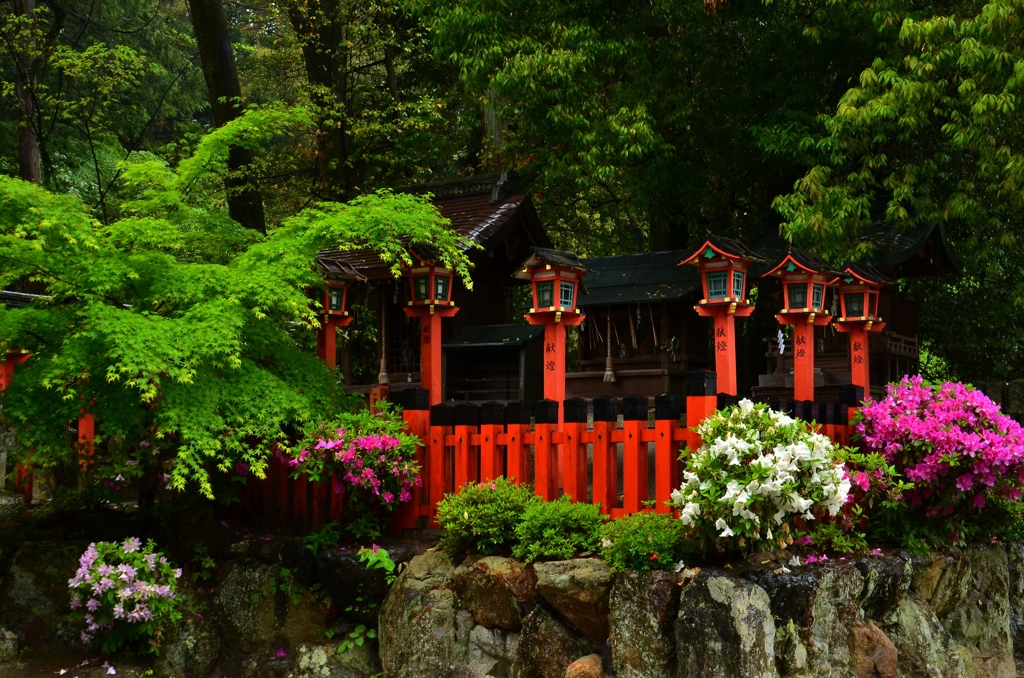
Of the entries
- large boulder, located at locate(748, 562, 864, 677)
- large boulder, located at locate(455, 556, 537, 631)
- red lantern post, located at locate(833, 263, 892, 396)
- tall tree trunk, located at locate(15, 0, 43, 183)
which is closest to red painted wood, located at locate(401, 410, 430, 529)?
large boulder, located at locate(455, 556, 537, 631)

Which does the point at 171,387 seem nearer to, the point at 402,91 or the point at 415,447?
the point at 415,447

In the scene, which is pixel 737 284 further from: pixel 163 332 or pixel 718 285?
pixel 163 332

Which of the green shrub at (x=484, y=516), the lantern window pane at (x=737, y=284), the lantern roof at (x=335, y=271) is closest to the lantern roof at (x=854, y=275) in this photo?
the lantern window pane at (x=737, y=284)

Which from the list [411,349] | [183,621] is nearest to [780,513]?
[183,621]

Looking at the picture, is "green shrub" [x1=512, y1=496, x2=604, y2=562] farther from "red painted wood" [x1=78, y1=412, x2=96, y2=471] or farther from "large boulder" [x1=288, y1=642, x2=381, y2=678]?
"red painted wood" [x1=78, y1=412, x2=96, y2=471]

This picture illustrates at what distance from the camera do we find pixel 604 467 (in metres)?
9.48

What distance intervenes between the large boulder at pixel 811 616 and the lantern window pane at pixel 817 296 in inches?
140

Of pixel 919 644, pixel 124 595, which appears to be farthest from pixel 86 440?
pixel 919 644

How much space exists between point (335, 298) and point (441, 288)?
6.75 ft

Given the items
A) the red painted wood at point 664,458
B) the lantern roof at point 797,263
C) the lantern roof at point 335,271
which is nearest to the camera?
the red painted wood at point 664,458

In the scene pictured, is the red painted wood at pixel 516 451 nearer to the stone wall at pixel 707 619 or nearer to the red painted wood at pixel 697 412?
the stone wall at pixel 707 619

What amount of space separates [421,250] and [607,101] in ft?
24.4

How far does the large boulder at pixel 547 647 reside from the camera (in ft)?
28.7

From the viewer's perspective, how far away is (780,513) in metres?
7.88
